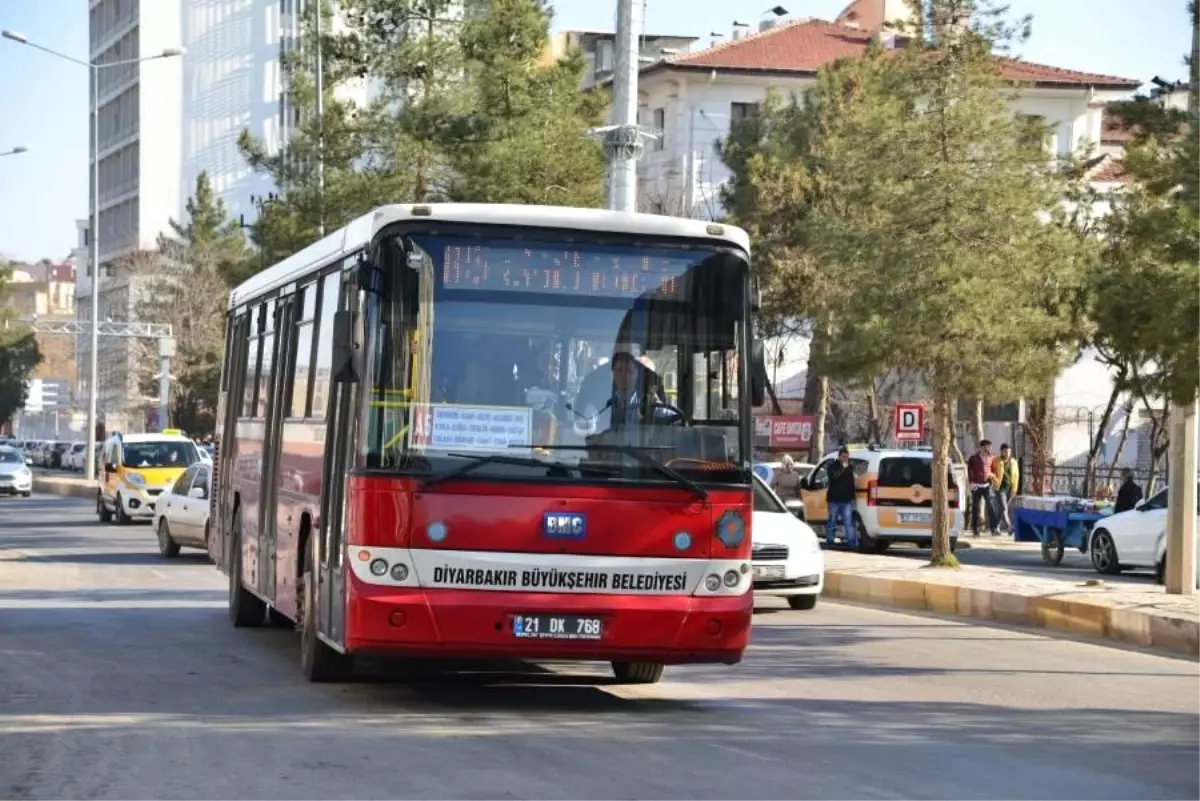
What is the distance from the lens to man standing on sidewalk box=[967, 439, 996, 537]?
42.3 meters

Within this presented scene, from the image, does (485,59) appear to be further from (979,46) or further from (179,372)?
(179,372)

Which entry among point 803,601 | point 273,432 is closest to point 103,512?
point 803,601

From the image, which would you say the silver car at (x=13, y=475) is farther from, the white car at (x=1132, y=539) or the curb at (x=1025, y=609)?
the curb at (x=1025, y=609)

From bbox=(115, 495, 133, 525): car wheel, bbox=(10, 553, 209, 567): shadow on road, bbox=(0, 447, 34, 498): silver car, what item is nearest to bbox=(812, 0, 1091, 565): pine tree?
bbox=(10, 553, 209, 567): shadow on road

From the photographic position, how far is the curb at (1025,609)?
19609mm

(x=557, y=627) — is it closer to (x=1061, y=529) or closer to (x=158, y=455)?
(x=1061, y=529)

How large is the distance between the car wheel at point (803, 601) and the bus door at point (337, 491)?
10.4 m

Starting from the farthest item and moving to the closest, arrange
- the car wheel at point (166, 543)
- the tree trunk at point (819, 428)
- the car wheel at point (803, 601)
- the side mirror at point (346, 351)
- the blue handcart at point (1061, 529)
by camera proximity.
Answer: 1. the tree trunk at point (819, 428)
2. the blue handcart at point (1061, 529)
3. the car wheel at point (166, 543)
4. the car wheel at point (803, 601)
5. the side mirror at point (346, 351)

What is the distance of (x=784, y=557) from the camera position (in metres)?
22.5

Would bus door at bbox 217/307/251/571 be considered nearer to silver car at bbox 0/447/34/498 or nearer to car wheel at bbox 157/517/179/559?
car wheel at bbox 157/517/179/559

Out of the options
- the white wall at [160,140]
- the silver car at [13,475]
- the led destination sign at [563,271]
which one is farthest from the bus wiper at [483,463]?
the white wall at [160,140]

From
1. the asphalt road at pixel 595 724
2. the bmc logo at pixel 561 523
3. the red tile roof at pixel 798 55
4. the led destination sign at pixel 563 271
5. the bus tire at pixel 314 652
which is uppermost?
the red tile roof at pixel 798 55

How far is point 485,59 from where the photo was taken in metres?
39.5

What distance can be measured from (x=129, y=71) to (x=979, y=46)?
107 m
